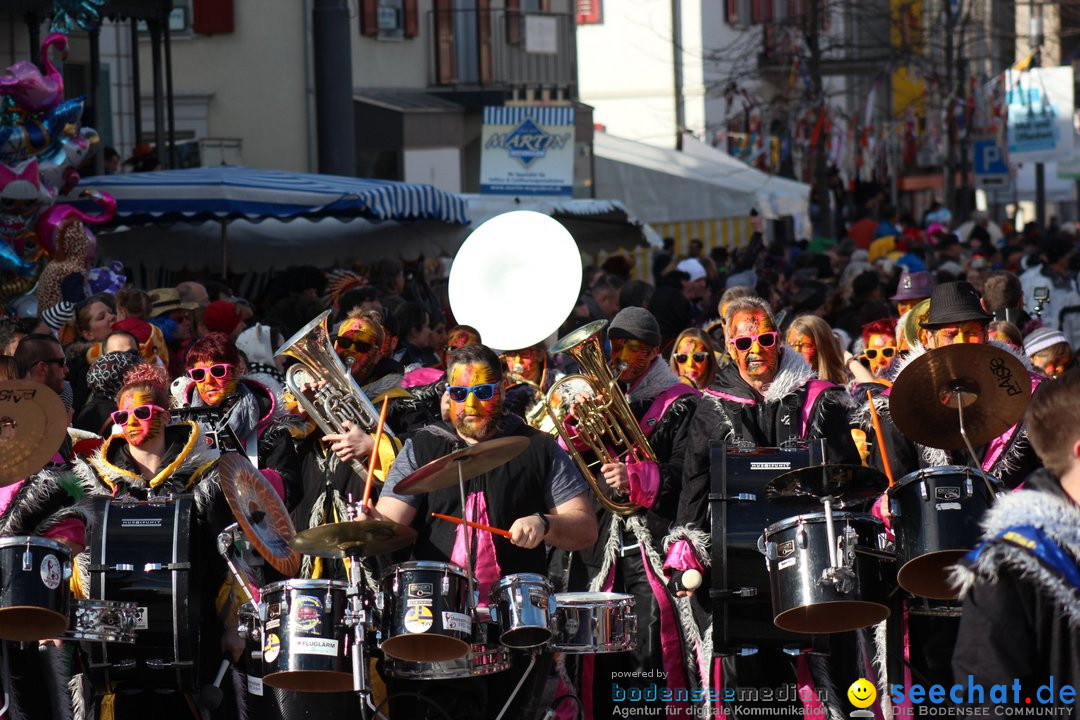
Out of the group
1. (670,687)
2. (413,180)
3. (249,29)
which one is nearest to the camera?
(670,687)

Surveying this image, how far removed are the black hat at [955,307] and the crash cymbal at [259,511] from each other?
2544 mm

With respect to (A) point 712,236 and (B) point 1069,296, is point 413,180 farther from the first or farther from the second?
(B) point 1069,296

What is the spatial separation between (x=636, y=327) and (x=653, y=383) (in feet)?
0.86

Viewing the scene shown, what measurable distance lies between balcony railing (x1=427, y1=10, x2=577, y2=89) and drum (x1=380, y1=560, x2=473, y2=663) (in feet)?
64.2

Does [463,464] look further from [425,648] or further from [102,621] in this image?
[102,621]

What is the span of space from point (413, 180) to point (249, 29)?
3.19 m

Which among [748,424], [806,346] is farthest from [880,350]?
[748,424]

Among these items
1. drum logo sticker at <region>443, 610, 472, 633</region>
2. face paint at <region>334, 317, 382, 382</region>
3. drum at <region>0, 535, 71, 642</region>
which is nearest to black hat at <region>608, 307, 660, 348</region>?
face paint at <region>334, 317, 382, 382</region>

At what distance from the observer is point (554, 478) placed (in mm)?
6230

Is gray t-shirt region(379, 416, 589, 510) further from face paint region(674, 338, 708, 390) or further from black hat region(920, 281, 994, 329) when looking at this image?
face paint region(674, 338, 708, 390)

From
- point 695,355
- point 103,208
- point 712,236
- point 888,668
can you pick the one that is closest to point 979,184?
point 712,236

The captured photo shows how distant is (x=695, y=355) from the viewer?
27.9ft

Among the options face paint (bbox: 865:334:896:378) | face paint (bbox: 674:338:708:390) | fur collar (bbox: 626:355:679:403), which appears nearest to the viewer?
fur collar (bbox: 626:355:679:403)

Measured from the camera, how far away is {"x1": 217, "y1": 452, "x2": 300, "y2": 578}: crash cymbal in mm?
6094
